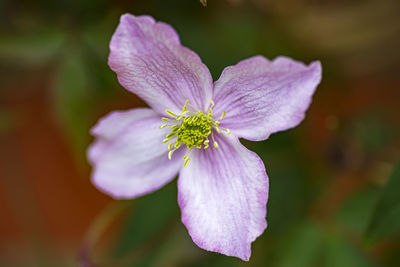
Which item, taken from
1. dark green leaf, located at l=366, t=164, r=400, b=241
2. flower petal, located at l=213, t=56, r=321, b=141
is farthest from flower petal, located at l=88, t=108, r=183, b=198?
dark green leaf, located at l=366, t=164, r=400, b=241

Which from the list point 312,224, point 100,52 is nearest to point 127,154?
point 100,52

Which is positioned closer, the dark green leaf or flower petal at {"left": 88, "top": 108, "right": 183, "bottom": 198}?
the dark green leaf

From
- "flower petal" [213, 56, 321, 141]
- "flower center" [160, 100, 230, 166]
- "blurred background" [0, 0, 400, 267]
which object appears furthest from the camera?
"blurred background" [0, 0, 400, 267]

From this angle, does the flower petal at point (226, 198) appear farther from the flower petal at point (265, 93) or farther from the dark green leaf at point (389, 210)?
the dark green leaf at point (389, 210)

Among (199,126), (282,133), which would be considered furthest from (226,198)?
(282,133)

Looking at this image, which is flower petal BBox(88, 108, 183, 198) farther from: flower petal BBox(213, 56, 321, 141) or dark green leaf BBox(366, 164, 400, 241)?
dark green leaf BBox(366, 164, 400, 241)

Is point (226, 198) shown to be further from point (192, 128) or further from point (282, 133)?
point (282, 133)

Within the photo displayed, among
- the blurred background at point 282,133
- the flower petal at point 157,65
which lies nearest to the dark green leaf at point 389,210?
the blurred background at point 282,133
